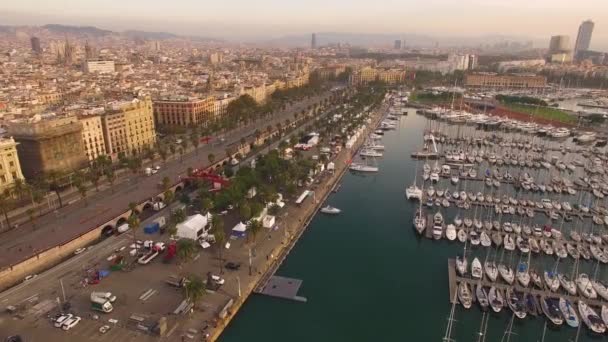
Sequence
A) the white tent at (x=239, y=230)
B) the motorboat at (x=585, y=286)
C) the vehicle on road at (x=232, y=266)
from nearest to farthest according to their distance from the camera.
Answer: the motorboat at (x=585, y=286) < the vehicle on road at (x=232, y=266) < the white tent at (x=239, y=230)

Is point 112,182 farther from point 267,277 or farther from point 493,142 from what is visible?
point 493,142

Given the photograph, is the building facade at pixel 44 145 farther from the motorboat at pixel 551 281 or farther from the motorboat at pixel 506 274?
the motorboat at pixel 551 281

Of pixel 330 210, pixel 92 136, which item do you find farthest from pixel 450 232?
pixel 92 136

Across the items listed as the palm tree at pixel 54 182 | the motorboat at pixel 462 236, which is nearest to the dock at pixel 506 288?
the motorboat at pixel 462 236

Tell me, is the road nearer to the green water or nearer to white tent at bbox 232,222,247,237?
white tent at bbox 232,222,247,237

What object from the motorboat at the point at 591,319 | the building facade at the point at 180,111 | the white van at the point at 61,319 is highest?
the building facade at the point at 180,111

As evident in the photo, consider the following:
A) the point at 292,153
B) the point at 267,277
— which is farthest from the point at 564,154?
the point at 267,277
